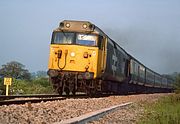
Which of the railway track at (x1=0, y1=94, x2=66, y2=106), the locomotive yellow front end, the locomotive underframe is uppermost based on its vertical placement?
the locomotive yellow front end

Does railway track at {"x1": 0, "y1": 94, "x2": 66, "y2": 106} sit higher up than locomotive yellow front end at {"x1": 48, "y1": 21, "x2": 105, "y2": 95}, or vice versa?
locomotive yellow front end at {"x1": 48, "y1": 21, "x2": 105, "y2": 95}

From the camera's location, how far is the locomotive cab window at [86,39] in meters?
20.1

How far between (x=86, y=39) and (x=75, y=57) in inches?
46.4

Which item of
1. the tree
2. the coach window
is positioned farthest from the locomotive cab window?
the tree

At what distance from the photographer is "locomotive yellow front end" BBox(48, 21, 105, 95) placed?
19.8m

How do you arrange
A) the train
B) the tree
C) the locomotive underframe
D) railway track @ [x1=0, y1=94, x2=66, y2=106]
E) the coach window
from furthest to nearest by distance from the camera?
the tree
the coach window
the train
the locomotive underframe
railway track @ [x1=0, y1=94, x2=66, y2=106]

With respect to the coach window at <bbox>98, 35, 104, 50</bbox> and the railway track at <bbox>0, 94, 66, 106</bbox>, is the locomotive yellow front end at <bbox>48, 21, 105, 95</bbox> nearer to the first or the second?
the coach window at <bbox>98, 35, 104, 50</bbox>

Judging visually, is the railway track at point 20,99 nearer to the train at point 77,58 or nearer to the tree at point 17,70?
the train at point 77,58

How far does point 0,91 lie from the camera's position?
26.0 m

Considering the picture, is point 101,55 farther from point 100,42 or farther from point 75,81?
point 75,81

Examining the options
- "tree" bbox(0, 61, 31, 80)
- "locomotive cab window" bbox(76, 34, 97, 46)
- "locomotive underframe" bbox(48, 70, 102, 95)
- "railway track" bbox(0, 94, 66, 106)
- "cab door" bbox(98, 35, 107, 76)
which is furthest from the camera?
"tree" bbox(0, 61, 31, 80)

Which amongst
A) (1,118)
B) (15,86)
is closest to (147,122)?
(1,118)

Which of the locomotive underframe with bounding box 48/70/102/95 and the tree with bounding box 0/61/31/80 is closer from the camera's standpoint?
the locomotive underframe with bounding box 48/70/102/95

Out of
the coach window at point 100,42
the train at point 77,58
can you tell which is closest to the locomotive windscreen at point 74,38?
the train at point 77,58
